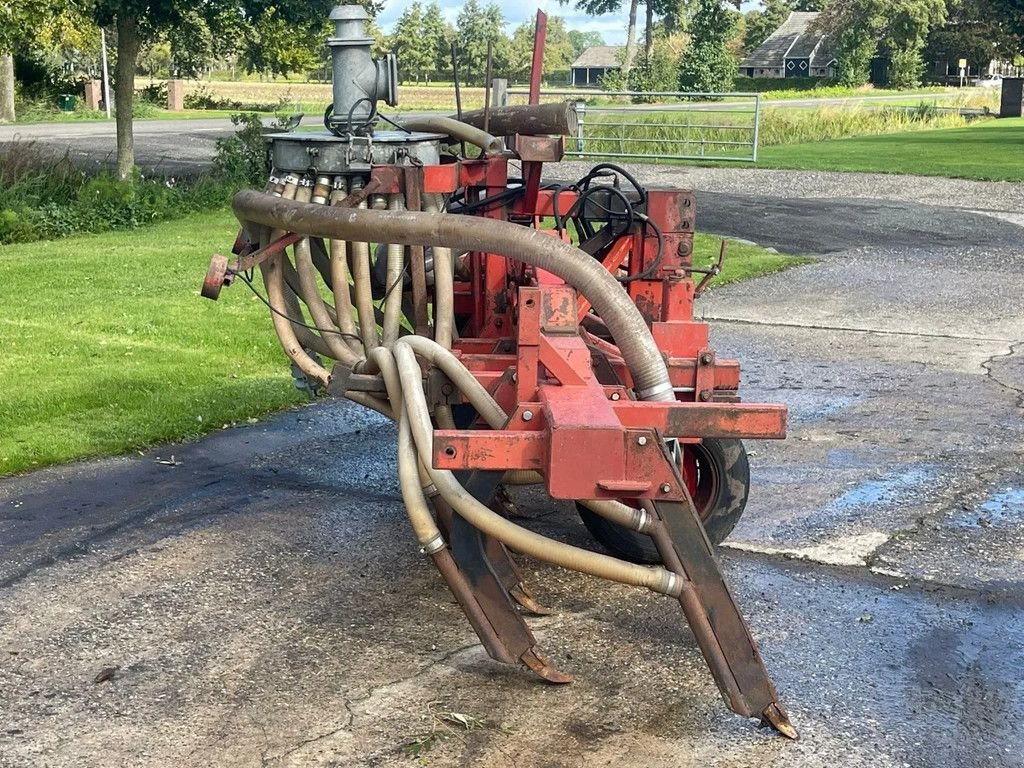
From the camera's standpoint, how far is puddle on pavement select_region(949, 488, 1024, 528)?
551 cm

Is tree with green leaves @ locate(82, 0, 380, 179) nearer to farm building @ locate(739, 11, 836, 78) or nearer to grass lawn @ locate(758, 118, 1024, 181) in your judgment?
grass lawn @ locate(758, 118, 1024, 181)

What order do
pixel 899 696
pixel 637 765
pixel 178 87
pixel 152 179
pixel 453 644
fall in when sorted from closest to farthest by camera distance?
pixel 637 765
pixel 899 696
pixel 453 644
pixel 152 179
pixel 178 87

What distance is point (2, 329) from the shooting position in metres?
9.12

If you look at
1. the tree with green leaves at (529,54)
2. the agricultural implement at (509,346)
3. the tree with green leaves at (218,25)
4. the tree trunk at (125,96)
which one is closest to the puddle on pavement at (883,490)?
the agricultural implement at (509,346)

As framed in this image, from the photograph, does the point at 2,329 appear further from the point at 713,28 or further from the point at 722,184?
the point at 713,28

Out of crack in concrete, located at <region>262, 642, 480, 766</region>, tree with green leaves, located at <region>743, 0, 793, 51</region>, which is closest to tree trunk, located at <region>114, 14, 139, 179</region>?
crack in concrete, located at <region>262, 642, 480, 766</region>

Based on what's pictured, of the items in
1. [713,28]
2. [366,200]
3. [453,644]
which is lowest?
[453,644]

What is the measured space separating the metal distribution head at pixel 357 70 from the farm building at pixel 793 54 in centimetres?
8723

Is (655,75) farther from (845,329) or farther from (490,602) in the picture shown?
(490,602)

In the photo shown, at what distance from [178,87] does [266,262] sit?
48.3m

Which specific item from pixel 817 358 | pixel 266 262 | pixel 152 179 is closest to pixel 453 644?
pixel 266 262

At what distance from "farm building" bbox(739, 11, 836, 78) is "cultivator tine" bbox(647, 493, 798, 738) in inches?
3504

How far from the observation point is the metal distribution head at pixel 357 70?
518 cm

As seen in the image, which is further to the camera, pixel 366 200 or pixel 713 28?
pixel 713 28
